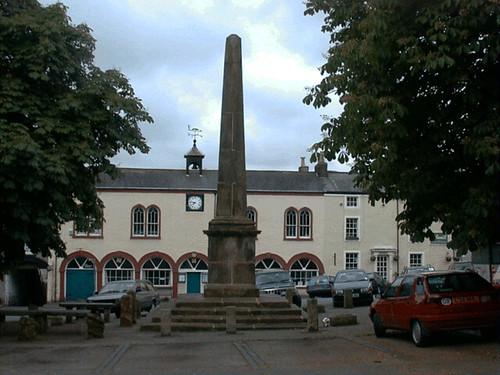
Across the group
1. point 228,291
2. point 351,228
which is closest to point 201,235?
point 351,228

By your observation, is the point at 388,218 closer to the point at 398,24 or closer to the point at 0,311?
the point at 0,311

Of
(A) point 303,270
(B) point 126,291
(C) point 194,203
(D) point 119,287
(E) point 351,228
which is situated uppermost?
(C) point 194,203

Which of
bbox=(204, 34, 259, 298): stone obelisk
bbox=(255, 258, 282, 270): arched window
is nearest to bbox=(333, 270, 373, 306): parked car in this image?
bbox=(204, 34, 259, 298): stone obelisk

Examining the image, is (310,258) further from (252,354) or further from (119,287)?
(252,354)

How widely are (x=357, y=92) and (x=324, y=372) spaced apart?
4755 mm

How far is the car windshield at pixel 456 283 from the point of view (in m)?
15.2

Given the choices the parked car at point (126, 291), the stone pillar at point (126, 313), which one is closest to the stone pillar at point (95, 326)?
the stone pillar at point (126, 313)

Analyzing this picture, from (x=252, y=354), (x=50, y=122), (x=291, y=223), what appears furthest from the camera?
(x=291, y=223)

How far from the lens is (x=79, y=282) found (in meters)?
55.6

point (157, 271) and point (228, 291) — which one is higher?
point (228, 291)

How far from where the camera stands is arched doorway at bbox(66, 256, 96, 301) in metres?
55.5

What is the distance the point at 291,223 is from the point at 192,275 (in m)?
8.44

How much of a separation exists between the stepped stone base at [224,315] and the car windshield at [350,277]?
1368cm

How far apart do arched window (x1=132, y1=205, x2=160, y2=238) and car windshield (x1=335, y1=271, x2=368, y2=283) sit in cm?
2290
